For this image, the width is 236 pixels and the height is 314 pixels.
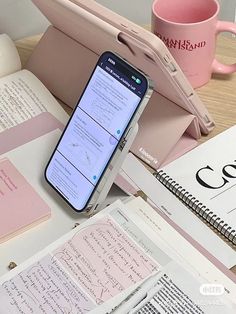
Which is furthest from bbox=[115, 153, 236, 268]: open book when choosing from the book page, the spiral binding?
the book page

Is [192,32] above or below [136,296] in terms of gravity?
above

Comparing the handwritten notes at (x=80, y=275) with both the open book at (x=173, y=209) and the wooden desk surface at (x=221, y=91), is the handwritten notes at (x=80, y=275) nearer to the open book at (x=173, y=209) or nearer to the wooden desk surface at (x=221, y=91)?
the open book at (x=173, y=209)

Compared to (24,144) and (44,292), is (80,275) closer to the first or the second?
(44,292)

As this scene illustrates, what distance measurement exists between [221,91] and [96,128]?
0.82 feet

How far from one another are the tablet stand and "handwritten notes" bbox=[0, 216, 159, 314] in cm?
3

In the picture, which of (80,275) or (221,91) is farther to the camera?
(221,91)

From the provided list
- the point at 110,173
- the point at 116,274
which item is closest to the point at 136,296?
the point at 116,274

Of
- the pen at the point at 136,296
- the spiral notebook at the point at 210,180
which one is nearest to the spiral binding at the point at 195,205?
the spiral notebook at the point at 210,180

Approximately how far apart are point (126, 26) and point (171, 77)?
0.08m

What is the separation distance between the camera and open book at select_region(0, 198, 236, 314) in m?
0.65

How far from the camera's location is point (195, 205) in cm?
75

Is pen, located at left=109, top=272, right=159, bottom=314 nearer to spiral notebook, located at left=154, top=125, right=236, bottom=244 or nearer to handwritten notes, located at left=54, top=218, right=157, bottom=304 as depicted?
handwritten notes, located at left=54, top=218, right=157, bottom=304

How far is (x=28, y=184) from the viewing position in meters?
0.78

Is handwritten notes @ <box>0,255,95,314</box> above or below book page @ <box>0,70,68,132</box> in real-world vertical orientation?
below
